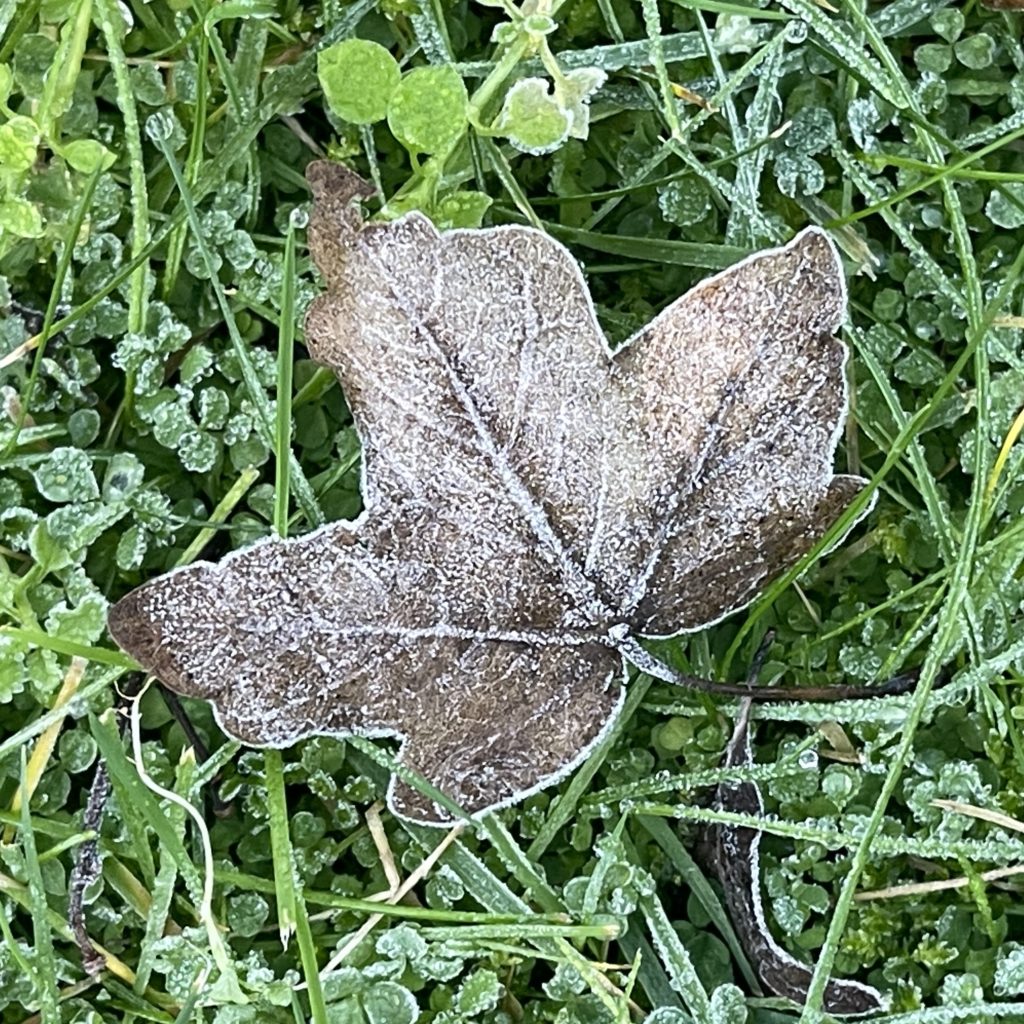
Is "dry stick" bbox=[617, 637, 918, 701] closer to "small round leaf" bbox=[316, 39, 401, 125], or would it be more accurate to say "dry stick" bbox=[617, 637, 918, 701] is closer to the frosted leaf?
the frosted leaf

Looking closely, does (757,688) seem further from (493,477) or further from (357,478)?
(357,478)

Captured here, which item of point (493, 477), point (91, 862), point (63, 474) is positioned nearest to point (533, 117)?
point (493, 477)

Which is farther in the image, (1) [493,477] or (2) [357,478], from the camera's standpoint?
(2) [357,478]

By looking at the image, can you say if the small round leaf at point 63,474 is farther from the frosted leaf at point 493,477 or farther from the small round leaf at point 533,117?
the small round leaf at point 533,117

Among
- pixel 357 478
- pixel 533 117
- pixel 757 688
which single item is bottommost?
pixel 757 688

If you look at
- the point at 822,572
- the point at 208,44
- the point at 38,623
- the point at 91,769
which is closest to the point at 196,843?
the point at 91,769

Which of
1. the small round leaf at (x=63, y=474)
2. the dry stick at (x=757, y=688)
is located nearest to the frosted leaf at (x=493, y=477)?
the dry stick at (x=757, y=688)

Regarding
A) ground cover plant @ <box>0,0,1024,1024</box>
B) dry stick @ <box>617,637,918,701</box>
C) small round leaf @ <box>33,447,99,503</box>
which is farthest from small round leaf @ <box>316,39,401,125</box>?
dry stick @ <box>617,637,918,701</box>
